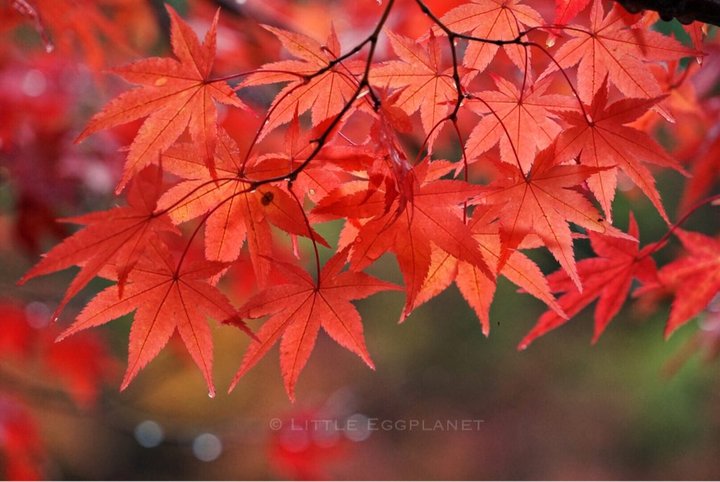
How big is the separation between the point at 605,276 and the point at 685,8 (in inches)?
15.3

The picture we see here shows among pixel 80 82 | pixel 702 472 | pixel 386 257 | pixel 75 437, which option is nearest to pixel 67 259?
pixel 80 82

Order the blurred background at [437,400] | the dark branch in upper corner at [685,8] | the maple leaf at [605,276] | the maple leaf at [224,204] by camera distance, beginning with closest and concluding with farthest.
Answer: the dark branch in upper corner at [685,8]
the maple leaf at [224,204]
the maple leaf at [605,276]
the blurred background at [437,400]

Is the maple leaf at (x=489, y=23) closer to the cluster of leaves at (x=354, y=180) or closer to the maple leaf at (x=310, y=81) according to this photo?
the cluster of leaves at (x=354, y=180)

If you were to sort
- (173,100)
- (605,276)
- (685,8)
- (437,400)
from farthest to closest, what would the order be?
(437,400) → (605,276) → (173,100) → (685,8)

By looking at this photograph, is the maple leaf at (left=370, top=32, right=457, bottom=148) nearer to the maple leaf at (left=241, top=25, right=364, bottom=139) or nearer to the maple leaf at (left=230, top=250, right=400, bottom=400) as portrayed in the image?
the maple leaf at (left=241, top=25, right=364, bottom=139)

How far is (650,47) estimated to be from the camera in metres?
0.63

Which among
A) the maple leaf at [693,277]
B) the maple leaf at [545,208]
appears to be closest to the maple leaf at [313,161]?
the maple leaf at [545,208]

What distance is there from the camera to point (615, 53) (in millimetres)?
650

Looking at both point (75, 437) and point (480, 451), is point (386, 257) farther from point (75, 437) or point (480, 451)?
point (75, 437)

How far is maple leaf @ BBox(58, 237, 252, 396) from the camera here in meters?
0.59

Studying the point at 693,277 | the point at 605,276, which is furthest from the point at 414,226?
the point at 693,277

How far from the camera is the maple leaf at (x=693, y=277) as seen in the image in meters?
0.87

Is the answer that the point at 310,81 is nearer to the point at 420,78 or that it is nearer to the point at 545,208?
the point at 420,78

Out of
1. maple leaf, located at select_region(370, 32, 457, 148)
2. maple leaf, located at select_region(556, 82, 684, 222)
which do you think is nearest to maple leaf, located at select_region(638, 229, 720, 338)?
maple leaf, located at select_region(556, 82, 684, 222)
